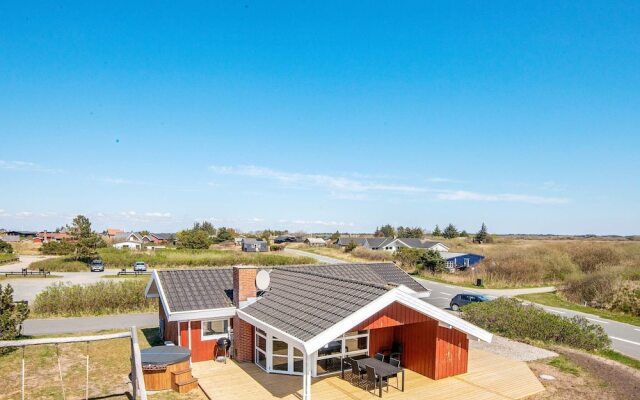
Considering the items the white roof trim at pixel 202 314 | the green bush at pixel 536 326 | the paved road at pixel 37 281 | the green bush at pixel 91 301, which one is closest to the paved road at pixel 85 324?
the green bush at pixel 91 301

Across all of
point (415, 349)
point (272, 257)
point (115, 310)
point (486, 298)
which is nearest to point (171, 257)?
point (272, 257)

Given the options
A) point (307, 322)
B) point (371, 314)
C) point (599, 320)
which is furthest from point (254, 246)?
point (371, 314)

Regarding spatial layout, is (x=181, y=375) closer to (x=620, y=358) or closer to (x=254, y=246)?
(x=620, y=358)

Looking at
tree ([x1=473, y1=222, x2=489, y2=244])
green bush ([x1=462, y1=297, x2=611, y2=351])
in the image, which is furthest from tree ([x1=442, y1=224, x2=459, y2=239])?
green bush ([x1=462, y1=297, x2=611, y2=351])

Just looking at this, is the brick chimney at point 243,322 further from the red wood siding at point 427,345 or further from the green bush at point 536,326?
the green bush at point 536,326

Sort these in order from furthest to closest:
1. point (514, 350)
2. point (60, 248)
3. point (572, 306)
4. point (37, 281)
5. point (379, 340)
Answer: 1. point (60, 248)
2. point (37, 281)
3. point (572, 306)
4. point (514, 350)
5. point (379, 340)

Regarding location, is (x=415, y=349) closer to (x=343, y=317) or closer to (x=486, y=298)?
(x=343, y=317)

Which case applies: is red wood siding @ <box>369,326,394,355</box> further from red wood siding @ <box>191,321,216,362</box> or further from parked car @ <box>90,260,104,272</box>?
parked car @ <box>90,260,104,272</box>
